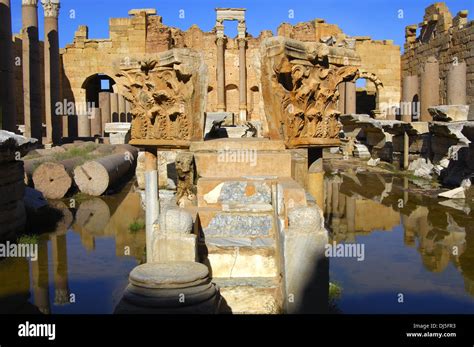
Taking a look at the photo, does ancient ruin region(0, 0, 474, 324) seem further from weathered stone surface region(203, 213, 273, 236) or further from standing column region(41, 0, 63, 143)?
standing column region(41, 0, 63, 143)

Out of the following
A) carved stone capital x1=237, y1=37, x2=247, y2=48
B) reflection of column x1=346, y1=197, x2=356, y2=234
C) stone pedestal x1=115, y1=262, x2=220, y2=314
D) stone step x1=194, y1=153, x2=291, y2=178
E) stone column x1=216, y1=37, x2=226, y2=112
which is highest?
carved stone capital x1=237, y1=37, x2=247, y2=48

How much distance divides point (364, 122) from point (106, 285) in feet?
56.7

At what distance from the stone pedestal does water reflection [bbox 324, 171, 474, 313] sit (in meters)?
2.07

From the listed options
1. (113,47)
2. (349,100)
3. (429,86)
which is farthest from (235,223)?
(113,47)

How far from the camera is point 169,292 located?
394 centimetres

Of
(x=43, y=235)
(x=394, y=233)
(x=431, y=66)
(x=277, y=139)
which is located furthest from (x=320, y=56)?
(x=431, y=66)

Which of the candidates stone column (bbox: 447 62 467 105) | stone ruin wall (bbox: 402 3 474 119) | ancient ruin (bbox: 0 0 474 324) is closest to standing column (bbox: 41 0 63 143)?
ancient ruin (bbox: 0 0 474 324)

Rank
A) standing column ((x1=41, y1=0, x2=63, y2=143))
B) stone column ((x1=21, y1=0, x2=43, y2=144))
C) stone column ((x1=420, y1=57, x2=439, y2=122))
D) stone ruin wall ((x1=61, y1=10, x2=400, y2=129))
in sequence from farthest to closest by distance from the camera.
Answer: stone ruin wall ((x1=61, y1=10, x2=400, y2=129))
standing column ((x1=41, y1=0, x2=63, y2=143))
stone column ((x1=420, y1=57, x2=439, y2=122))
stone column ((x1=21, y1=0, x2=43, y2=144))

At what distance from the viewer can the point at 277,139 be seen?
758cm

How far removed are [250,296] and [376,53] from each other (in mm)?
27982

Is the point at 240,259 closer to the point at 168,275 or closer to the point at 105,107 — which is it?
the point at 168,275

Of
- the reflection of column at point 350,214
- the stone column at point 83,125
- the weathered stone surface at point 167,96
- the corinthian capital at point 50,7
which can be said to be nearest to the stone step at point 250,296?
the weathered stone surface at point 167,96

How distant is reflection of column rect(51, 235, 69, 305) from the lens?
614 cm

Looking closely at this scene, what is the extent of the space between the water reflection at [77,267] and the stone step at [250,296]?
51.0 inches
